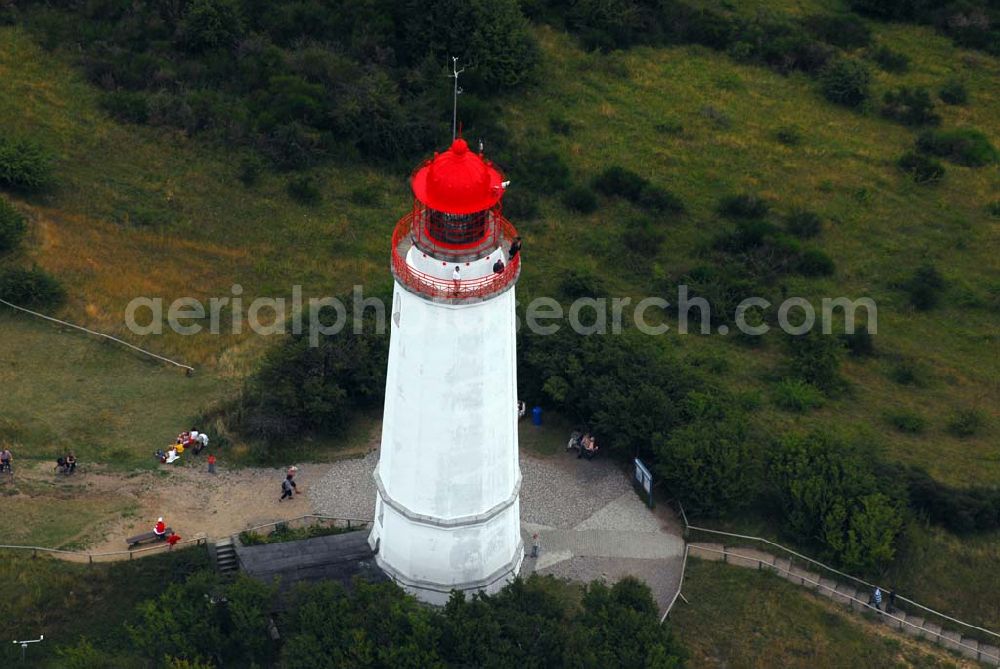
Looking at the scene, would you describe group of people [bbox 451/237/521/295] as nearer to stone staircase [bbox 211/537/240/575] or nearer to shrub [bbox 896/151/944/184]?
stone staircase [bbox 211/537/240/575]

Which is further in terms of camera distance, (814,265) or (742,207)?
(742,207)

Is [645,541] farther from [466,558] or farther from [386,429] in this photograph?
[386,429]

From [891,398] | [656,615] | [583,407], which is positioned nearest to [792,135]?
[891,398]

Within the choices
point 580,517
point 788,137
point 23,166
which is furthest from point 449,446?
point 788,137

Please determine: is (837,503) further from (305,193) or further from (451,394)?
(305,193)

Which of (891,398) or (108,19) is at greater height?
(108,19)

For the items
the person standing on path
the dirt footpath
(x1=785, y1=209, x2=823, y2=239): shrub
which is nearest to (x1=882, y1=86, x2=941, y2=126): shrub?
(x1=785, y1=209, x2=823, y2=239): shrub

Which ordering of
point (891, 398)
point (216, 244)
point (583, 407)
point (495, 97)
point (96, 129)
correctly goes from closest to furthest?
point (583, 407) < point (891, 398) < point (216, 244) < point (96, 129) < point (495, 97)

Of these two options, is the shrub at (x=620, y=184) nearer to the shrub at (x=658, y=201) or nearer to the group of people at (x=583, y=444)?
the shrub at (x=658, y=201)
